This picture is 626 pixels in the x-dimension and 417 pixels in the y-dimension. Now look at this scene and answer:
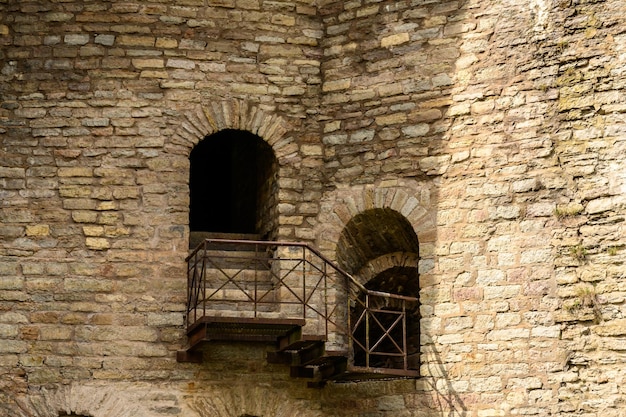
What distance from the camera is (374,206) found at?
12398 millimetres

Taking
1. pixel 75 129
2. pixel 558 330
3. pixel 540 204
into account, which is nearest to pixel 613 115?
pixel 540 204

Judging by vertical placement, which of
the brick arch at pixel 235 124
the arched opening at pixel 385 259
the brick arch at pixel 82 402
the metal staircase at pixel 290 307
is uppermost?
the brick arch at pixel 235 124

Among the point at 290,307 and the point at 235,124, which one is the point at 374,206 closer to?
the point at 290,307

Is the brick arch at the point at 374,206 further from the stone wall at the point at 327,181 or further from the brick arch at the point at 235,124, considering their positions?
the brick arch at the point at 235,124

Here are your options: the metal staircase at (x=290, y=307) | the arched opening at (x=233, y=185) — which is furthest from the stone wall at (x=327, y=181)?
the arched opening at (x=233, y=185)

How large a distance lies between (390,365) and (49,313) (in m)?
3.16

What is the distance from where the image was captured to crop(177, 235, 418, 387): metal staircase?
11.6 m

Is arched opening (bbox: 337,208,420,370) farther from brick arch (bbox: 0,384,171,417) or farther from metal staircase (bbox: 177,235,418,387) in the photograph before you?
brick arch (bbox: 0,384,171,417)

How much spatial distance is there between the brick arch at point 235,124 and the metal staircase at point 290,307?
925mm

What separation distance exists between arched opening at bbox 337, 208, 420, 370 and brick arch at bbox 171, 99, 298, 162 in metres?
0.91

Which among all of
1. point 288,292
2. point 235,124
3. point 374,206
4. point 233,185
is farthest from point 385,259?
point 233,185

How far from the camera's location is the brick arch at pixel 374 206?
12219mm

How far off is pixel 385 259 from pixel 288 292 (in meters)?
1.04

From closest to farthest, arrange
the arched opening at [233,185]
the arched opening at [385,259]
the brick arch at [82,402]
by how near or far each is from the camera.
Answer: the brick arch at [82,402], the arched opening at [385,259], the arched opening at [233,185]
